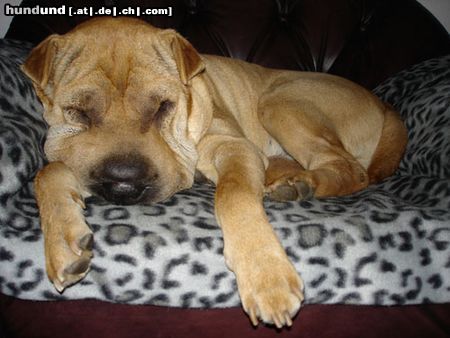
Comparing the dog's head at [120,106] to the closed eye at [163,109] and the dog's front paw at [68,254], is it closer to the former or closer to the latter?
the closed eye at [163,109]

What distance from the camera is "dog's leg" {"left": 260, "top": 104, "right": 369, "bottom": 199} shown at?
1971 mm

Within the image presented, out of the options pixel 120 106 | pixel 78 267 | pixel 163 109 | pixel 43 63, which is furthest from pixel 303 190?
pixel 43 63

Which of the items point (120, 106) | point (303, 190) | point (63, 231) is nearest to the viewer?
point (63, 231)

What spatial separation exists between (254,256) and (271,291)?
126 millimetres

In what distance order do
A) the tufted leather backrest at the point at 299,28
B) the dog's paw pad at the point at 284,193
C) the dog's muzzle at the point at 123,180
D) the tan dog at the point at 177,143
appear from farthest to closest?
the tufted leather backrest at the point at 299,28 → the dog's paw pad at the point at 284,193 → the dog's muzzle at the point at 123,180 → the tan dog at the point at 177,143

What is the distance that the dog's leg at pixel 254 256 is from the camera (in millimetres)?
1212

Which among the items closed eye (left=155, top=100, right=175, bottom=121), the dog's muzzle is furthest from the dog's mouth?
closed eye (left=155, top=100, right=175, bottom=121)

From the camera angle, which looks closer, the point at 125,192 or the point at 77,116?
the point at 125,192

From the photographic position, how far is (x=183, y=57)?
1.92 meters

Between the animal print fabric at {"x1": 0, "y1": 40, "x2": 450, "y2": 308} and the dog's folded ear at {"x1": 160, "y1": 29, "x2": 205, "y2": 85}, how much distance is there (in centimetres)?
61

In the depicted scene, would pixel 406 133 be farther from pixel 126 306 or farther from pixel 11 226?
pixel 11 226

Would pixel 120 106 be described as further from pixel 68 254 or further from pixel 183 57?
pixel 68 254

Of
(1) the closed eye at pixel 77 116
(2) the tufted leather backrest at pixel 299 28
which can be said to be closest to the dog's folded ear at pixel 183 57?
(1) the closed eye at pixel 77 116

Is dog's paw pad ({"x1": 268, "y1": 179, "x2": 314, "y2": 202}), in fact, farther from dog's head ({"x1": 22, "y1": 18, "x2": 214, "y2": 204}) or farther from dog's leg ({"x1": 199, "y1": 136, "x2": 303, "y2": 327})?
dog's head ({"x1": 22, "y1": 18, "x2": 214, "y2": 204})
